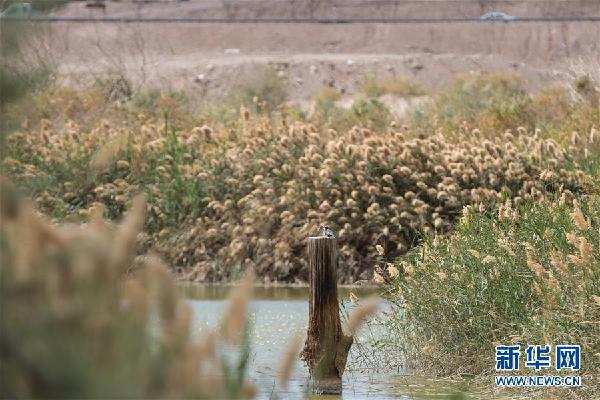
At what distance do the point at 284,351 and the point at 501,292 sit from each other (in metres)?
2.89

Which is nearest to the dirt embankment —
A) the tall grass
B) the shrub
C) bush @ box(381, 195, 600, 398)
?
the shrub

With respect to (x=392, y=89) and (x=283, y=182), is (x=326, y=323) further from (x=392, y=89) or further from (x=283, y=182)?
(x=392, y=89)

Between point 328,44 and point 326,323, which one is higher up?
point 328,44

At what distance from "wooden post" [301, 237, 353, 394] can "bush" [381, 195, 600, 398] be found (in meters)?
0.60

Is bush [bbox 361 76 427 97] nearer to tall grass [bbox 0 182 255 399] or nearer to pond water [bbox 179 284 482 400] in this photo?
pond water [bbox 179 284 482 400]

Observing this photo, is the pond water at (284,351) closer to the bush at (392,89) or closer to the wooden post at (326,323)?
the wooden post at (326,323)

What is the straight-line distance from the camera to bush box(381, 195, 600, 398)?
8914 millimetres

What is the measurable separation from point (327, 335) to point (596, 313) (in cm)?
233

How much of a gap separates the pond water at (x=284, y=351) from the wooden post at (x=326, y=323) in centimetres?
16

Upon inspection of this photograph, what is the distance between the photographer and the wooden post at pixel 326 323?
10.4 meters

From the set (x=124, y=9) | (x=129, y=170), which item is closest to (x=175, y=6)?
(x=124, y=9)

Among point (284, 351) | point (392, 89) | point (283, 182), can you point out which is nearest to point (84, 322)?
point (284, 351)

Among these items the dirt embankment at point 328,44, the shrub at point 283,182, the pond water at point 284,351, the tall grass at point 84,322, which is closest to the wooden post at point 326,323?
the pond water at point 284,351

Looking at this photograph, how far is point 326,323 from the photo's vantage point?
10.4 metres
